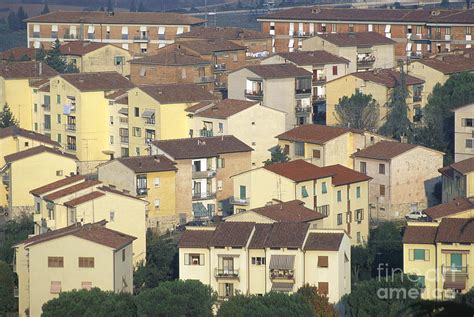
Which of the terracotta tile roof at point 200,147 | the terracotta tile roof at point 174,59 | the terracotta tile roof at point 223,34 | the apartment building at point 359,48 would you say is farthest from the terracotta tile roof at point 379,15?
the terracotta tile roof at point 200,147

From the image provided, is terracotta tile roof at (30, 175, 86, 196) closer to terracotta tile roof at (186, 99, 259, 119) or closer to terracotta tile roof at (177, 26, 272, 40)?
terracotta tile roof at (186, 99, 259, 119)

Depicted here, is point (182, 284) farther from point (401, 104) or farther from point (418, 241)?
point (401, 104)

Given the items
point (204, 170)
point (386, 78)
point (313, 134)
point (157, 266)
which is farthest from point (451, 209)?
point (386, 78)

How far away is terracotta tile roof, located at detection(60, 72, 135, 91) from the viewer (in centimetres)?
3006

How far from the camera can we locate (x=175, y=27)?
4138cm

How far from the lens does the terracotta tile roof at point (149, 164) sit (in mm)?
23656

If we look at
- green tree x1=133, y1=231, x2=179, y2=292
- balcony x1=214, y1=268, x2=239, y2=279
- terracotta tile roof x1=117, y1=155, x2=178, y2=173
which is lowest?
green tree x1=133, y1=231, x2=179, y2=292

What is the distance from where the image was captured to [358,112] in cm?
2972

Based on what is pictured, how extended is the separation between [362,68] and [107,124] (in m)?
7.30

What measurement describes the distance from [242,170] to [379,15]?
16243 mm

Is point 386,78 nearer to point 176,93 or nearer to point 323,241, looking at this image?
point 176,93

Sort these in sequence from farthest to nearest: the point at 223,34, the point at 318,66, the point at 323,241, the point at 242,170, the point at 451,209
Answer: the point at 223,34
the point at 318,66
the point at 242,170
the point at 451,209
the point at 323,241

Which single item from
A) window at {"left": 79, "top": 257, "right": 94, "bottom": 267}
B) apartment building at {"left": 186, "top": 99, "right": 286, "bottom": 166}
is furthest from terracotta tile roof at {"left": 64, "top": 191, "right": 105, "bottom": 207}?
apartment building at {"left": 186, "top": 99, "right": 286, "bottom": 166}

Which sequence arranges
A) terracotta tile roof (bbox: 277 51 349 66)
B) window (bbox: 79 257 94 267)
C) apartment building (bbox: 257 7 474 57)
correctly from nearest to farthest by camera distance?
window (bbox: 79 257 94 267), terracotta tile roof (bbox: 277 51 349 66), apartment building (bbox: 257 7 474 57)
